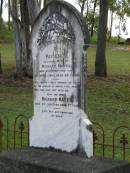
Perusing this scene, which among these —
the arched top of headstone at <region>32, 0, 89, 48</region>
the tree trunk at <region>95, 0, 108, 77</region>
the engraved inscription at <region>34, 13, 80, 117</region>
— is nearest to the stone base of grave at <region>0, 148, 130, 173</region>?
the engraved inscription at <region>34, 13, 80, 117</region>

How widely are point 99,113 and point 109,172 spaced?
750 cm

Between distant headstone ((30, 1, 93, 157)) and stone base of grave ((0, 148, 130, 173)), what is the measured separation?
0.58 feet

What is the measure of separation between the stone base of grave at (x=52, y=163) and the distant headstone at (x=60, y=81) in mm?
178

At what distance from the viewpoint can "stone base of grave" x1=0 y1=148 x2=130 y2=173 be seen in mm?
5750

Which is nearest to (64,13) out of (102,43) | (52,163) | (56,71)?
(56,71)

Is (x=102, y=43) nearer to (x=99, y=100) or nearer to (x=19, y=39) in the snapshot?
(x=19, y=39)

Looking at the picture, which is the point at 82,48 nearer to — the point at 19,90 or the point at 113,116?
the point at 113,116

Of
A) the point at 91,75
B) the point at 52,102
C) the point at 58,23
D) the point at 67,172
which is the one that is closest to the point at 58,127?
the point at 52,102

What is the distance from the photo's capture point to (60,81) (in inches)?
249

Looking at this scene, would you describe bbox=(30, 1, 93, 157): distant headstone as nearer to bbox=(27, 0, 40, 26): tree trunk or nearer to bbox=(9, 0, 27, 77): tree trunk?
bbox=(27, 0, 40, 26): tree trunk

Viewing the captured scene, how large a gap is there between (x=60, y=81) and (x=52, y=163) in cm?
102

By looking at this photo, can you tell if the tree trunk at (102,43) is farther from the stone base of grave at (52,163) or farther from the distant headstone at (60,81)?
the stone base of grave at (52,163)

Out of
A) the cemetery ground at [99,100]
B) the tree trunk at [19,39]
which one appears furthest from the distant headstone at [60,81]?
the tree trunk at [19,39]

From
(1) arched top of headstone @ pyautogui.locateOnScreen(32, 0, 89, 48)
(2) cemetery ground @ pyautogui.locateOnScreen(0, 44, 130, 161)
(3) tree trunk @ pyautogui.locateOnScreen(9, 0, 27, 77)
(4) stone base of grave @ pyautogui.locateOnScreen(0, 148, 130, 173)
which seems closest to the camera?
(4) stone base of grave @ pyautogui.locateOnScreen(0, 148, 130, 173)
